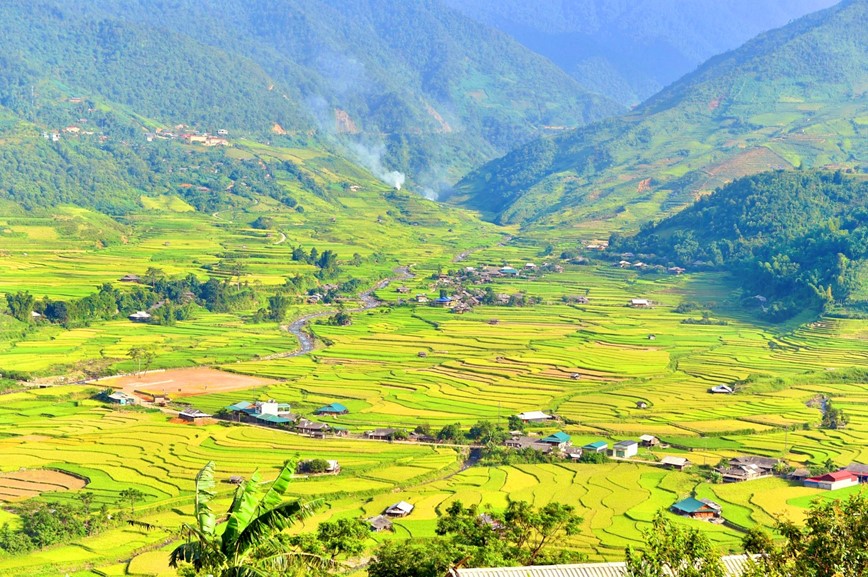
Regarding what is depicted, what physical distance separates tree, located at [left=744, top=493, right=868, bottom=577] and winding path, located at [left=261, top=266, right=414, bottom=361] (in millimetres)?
54150

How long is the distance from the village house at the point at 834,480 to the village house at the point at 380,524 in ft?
57.7

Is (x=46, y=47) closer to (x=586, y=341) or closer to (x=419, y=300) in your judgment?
(x=419, y=300)

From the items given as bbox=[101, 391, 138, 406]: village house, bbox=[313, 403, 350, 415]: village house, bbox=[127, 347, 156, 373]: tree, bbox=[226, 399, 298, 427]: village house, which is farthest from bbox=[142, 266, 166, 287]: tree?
bbox=[313, 403, 350, 415]: village house

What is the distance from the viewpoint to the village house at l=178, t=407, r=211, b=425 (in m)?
54.4

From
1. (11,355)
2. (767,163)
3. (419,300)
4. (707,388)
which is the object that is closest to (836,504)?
(707,388)

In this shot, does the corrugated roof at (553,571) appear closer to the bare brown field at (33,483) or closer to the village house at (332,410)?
the bare brown field at (33,483)

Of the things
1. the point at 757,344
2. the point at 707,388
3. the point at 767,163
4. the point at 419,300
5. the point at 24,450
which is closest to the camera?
the point at 24,450

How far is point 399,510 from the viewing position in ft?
129

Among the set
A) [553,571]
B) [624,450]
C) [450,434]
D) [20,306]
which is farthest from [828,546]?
[20,306]

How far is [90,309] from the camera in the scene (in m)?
80.2

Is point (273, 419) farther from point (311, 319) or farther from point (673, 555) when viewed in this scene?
point (673, 555)

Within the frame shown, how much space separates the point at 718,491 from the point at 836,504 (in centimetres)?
2499

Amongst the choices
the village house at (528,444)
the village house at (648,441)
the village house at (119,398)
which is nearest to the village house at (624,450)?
the village house at (648,441)

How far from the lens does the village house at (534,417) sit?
54.7 metres
